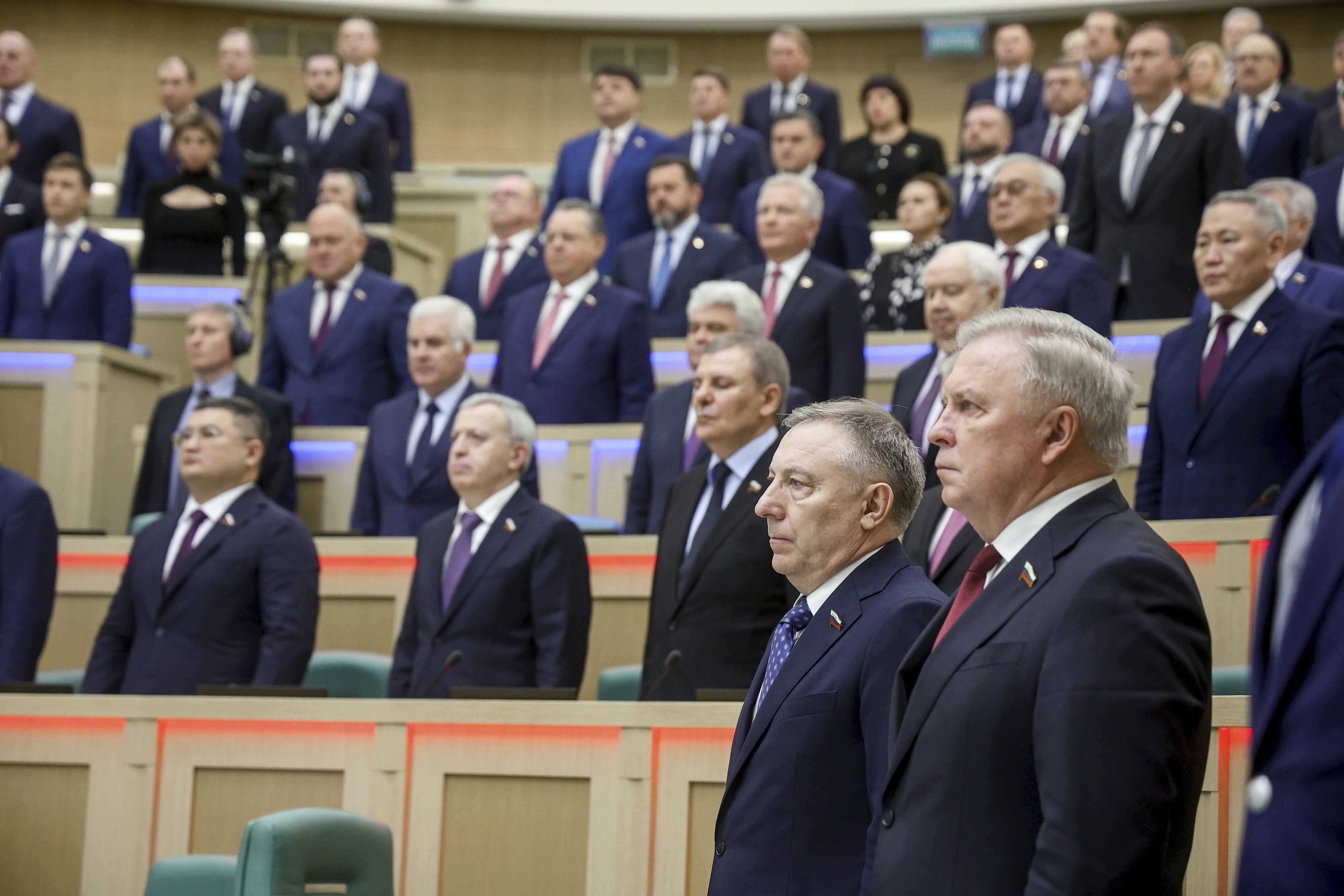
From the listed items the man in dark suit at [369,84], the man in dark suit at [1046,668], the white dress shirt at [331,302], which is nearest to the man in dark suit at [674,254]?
the white dress shirt at [331,302]

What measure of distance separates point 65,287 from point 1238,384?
4.18 m

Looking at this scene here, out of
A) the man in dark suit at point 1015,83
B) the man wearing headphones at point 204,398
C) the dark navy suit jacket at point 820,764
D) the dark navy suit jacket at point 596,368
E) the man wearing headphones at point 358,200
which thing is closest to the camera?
the dark navy suit jacket at point 820,764

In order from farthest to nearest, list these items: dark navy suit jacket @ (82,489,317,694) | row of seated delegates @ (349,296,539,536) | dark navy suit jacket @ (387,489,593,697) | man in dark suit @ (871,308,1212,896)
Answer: row of seated delegates @ (349,296,539,536) → dark navy suit jacket @ (82,489,317,694) → dark navy suit jacket @ (387,489,593,697) → man in dark suit @ (871,308,1212,896)

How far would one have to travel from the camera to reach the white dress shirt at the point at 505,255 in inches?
235

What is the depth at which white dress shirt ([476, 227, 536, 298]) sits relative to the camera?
5.98 m

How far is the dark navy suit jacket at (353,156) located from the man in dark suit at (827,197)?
2.23 meters

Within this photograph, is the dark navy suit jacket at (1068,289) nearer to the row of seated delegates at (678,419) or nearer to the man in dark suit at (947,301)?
the man in dark suit at (947,301)

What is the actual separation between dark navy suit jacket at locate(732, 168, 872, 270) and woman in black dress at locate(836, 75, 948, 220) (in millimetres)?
898

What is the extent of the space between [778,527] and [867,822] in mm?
413

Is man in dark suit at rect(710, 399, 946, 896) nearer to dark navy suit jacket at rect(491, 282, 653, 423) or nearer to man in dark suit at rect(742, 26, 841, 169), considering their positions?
dark navy suit jacket at rect(491, 282, 653, 423)

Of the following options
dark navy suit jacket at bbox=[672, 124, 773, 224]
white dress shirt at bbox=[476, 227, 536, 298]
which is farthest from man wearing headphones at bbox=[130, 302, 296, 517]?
dark navy suit jacket at bbox=[672, 124, 773, 224]

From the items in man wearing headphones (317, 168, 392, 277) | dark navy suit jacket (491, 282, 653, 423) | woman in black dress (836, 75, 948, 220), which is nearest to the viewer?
dark navy suit jacket (491, 282, 653, 423)

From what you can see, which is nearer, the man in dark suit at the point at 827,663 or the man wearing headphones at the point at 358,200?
the man in dark suit at the point at 827,663

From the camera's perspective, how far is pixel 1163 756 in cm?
146
